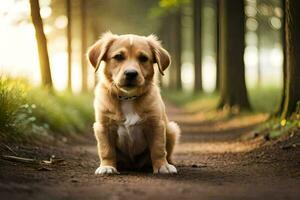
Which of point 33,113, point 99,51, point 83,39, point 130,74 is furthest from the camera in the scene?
point 83,39

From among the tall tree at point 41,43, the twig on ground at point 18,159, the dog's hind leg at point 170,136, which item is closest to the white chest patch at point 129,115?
the dog's hind leg at point 170,136

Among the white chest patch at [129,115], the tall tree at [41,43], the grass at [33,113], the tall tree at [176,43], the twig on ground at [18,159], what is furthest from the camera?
the tall tree at [176,43]

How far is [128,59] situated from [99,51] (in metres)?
0.50

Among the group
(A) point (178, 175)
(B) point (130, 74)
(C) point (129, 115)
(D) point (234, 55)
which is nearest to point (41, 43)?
(D) point (234, 55)

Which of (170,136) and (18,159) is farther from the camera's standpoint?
(170,136)

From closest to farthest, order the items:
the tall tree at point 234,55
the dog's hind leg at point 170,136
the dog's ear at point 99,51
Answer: the dog's ear at point 99,51 → the dog's hind leg at point 170,136 → the tall tree at point 234,55

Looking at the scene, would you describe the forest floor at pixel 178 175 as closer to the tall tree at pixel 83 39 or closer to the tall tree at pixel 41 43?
the tall tree at pixel 41 43

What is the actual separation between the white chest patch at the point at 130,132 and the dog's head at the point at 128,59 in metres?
0.23

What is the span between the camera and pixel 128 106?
22.6 ft

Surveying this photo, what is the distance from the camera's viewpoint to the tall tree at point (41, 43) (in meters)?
13.8

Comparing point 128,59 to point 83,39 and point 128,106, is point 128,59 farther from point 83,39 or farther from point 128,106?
point 83,39

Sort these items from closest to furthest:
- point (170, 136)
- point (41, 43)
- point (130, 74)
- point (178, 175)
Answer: point (130, 74) < point (178, 175) < point (170, 136) < point (41, 43)

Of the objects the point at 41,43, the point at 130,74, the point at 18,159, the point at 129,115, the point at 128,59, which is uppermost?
the point at 41,43

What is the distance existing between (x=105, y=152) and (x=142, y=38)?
4.83 feet
